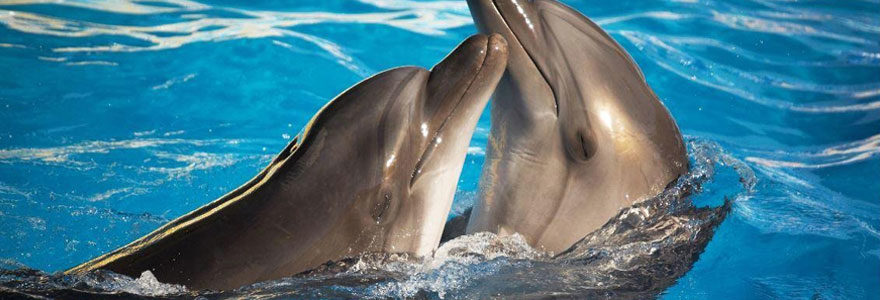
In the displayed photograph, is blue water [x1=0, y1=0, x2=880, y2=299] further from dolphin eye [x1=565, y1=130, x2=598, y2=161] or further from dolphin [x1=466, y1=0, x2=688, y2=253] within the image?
dolphin eye [x1=565, y1=130, x2=598, y2=161]

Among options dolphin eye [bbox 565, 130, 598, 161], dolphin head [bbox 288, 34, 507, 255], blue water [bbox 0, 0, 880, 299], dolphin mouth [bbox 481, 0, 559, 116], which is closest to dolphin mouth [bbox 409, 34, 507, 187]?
dolphin head [bbox 288, 34, 507, 255]

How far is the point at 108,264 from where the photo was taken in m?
3.55

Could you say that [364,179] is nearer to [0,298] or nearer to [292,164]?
[292,164]

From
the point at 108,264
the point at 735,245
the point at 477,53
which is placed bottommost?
the point at 735,245

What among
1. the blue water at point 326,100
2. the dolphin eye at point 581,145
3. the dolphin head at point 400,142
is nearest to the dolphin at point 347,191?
the dolphin head at point 400,142

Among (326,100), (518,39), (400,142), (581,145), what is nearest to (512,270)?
(581,145)

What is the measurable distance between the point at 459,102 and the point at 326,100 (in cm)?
533

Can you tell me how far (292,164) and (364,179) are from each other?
31 centimetres

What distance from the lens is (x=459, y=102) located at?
380cm

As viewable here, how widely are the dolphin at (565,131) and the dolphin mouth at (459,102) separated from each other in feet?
1.30

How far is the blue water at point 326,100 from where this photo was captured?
19.2 feet

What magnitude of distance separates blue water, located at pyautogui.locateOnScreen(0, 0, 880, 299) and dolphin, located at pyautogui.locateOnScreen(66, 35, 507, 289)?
4.63 feet

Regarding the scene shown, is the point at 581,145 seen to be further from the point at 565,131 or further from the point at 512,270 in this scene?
the point at 512,270

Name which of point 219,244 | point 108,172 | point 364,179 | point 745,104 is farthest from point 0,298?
point 745,104
